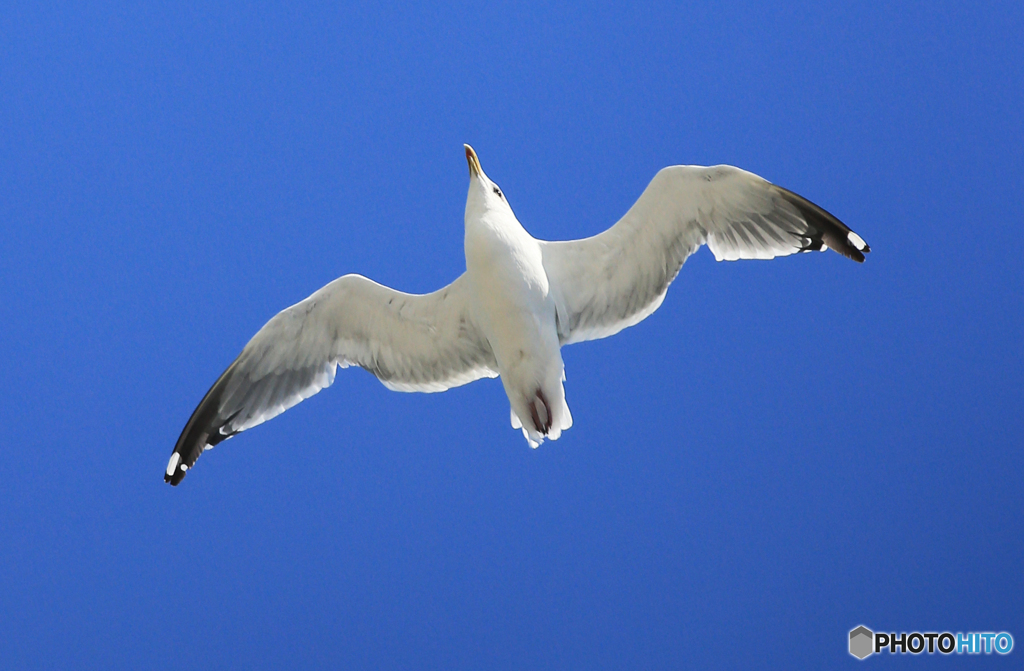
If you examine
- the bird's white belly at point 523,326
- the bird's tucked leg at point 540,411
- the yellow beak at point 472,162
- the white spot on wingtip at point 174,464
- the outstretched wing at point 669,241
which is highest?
the yellow beak at point 472,162

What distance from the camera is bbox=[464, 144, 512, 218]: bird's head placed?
4.42 m

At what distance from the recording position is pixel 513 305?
14.1 feet

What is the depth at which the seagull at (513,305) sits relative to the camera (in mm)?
4344

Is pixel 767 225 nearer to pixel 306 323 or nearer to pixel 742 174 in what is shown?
pixel 742 174

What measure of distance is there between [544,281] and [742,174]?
2.73 feet

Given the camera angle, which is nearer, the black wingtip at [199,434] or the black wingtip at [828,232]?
the black wingtip at [828,232]

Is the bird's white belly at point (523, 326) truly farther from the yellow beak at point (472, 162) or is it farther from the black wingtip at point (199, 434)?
the black wingtip at point (199, 434)

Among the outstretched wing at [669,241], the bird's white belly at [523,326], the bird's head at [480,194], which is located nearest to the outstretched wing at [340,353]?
the bird's white belly at [523,326]

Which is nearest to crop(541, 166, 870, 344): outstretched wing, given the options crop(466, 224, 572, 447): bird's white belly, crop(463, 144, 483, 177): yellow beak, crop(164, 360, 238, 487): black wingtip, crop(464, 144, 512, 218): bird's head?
crop(466, 224, 572, 447): bird's white belly

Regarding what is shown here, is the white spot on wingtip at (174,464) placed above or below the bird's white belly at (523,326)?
below

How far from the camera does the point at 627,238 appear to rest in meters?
4.47

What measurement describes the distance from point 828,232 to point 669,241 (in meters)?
0.58

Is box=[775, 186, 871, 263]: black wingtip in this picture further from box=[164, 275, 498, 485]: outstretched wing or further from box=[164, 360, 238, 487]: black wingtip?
box=[164, 360, 238, 487]: black wingtip

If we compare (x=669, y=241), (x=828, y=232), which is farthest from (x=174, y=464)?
(x=828, y=232)
